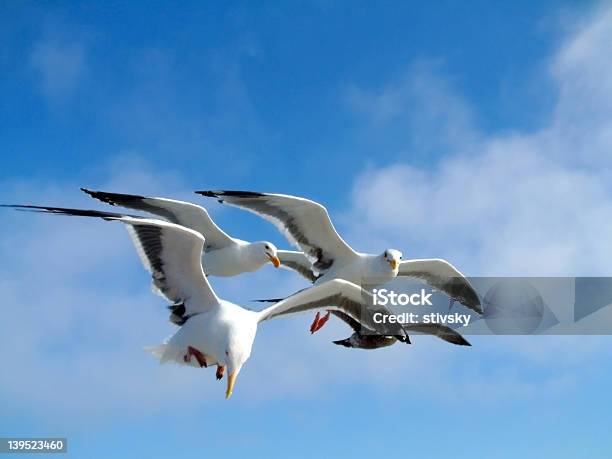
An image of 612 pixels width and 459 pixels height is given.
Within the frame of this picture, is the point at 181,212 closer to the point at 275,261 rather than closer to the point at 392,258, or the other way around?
the point at 275,261

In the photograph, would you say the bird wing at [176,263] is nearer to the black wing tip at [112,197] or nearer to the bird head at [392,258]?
the black wing tip at [112,197]

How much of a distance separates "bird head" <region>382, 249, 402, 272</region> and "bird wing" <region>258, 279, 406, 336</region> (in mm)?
3124

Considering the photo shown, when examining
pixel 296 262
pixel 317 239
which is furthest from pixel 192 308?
pixel 296 262

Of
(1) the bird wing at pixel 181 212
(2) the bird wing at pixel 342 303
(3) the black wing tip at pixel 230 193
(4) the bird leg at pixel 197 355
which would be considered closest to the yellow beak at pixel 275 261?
(1) the bird wing at pixel 181 212

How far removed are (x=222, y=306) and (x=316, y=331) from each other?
5452 millimetres

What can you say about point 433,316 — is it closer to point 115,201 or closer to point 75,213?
point 115,201

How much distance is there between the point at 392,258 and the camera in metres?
18.2

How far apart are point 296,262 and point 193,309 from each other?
23.5 feet

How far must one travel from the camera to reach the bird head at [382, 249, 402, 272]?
18188 mm

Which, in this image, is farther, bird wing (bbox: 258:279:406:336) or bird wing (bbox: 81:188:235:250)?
→ bird wing (bbox: 81:188:235:250)

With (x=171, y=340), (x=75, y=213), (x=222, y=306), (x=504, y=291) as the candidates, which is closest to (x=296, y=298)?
(x=222, y=306)

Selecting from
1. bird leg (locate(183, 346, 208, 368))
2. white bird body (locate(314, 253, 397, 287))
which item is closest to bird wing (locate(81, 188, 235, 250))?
white bird body (locate(314, 253, 397, 287))

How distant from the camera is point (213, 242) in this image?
19766mm

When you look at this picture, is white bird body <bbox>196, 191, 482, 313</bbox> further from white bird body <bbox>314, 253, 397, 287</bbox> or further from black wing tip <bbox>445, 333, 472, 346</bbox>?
black wing tip <bbox>445, 333, 472, 346</bbox>
